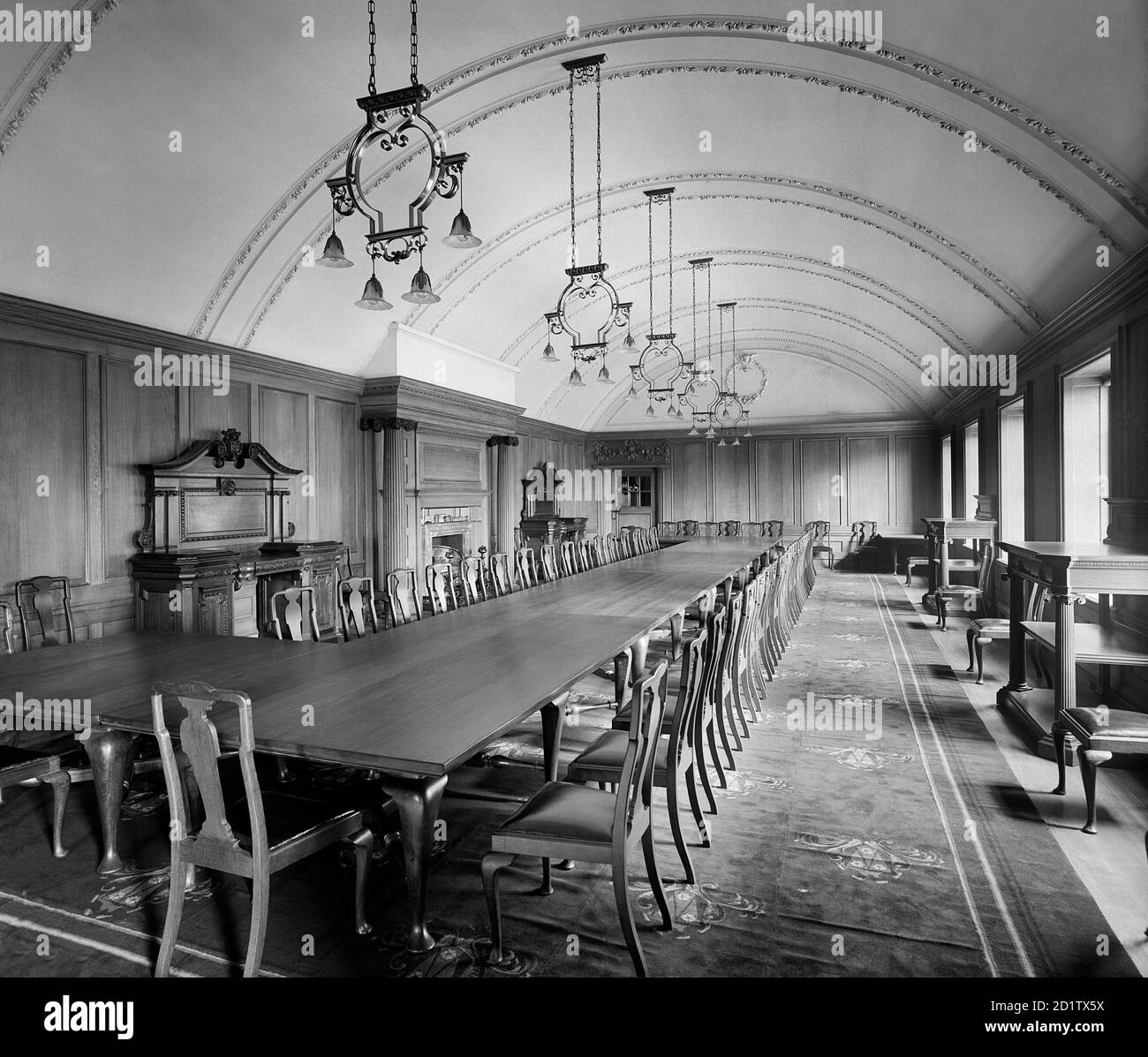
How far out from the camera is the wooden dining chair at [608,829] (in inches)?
85.9

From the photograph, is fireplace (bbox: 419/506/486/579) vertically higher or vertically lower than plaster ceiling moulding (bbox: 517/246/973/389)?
lower

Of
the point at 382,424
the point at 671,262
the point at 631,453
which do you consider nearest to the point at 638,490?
the point at 631,453

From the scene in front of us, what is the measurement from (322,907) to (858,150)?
23.7ft

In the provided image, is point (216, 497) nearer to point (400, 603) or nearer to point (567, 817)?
point (400, 603)

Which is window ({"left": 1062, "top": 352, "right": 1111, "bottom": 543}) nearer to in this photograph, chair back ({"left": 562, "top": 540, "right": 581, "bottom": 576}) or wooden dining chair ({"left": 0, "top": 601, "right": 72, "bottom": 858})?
chair back ({"left": 562, "top": 540, "right": 581, "bottom": 576})

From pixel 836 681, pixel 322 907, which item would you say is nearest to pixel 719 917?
pixel 322 907

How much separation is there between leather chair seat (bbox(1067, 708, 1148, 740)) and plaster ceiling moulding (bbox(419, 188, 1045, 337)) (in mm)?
5234

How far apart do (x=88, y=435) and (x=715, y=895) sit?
6.12 metres

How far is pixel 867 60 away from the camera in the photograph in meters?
5.12

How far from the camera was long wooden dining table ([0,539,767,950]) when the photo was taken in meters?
2.24

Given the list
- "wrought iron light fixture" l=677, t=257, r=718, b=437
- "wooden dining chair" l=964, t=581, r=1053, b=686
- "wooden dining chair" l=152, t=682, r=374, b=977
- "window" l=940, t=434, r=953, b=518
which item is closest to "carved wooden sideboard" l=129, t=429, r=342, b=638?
"wooden dining chair" l=152, t=682, r=374, b=977

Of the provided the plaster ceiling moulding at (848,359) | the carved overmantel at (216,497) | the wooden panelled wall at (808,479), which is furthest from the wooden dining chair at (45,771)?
the wooden panelled wall at (808,479)

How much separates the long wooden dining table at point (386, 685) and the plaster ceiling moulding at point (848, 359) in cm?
1209

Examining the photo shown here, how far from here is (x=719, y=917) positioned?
2572 millimetres
